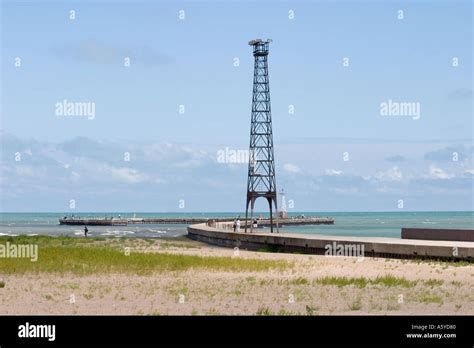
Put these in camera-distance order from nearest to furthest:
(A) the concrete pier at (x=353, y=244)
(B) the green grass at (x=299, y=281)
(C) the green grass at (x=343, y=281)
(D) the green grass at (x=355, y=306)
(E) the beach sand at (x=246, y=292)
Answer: (E) the beach sand at (x=246, y=292) → (D) the green grass at (x=355, y=306) → (C) the green grass at (x=343, y=281) → (B) the green grass at (x=299, y=281) → (A) the concrete pier at (x=353, y=244)

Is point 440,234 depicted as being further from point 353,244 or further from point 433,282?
point 433,282

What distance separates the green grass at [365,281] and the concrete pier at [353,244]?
8.73 metres

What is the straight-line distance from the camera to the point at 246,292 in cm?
2244

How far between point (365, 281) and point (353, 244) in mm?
15778

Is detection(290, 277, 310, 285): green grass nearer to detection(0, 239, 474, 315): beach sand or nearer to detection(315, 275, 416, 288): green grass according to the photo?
detection(0, 239, 474, 315): beach sand

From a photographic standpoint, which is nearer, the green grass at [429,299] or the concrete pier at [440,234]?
the green grass at [429,299]

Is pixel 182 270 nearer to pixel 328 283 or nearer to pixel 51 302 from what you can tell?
pixel 328 283

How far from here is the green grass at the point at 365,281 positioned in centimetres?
2420

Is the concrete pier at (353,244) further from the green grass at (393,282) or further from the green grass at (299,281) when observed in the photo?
the green grass at (299,281)

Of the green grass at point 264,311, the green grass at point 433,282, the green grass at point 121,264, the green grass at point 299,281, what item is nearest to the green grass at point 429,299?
the green grass at point 433,282

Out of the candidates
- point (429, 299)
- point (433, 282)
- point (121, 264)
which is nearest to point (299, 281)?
point (433, 282)

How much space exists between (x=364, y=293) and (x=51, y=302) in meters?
8.69
